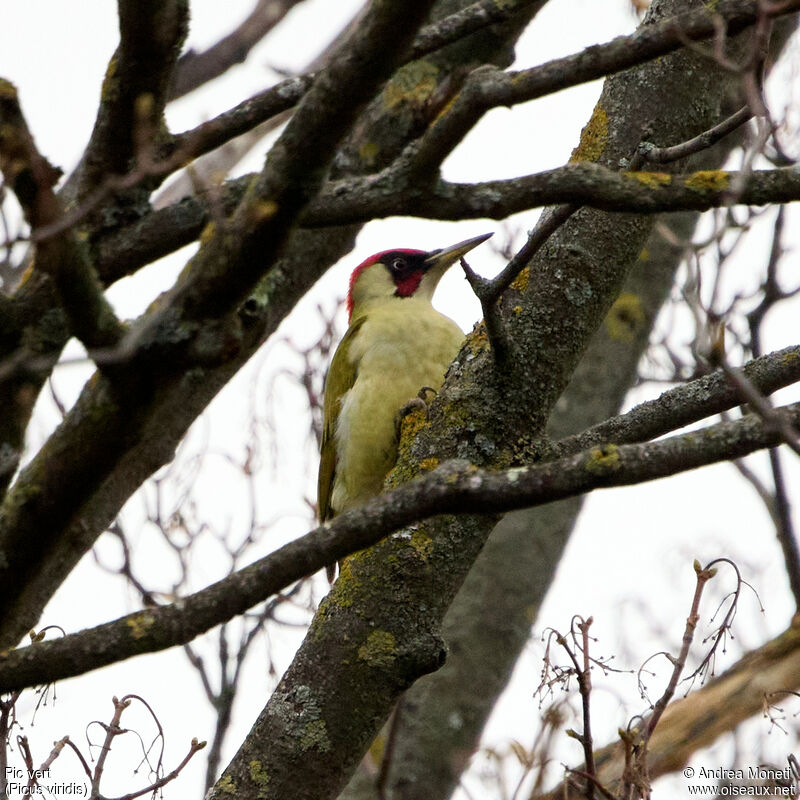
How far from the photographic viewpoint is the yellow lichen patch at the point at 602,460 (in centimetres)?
211

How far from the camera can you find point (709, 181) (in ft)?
7.50

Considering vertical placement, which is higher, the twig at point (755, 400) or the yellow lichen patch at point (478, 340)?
the yellow lichen patch at point (478, 340)

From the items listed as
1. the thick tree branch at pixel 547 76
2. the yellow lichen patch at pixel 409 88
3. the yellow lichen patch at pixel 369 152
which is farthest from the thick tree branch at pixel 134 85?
the yellow lichen patch at pixel 409 88

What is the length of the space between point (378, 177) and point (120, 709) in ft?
5.29

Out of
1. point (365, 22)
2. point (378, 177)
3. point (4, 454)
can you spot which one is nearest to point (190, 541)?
point (4, 454)

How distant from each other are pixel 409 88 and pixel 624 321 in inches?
90.1

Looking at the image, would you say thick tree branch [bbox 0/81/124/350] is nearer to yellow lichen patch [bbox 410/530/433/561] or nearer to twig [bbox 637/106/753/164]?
twig [bbox 637/106/753/164]

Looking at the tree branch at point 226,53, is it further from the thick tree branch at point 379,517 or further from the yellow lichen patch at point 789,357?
the thick tree branch at point 379,517

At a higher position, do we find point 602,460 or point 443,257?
point 443,257

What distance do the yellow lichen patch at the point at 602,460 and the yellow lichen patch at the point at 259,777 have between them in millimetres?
1621

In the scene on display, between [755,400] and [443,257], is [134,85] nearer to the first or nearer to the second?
[755,400]

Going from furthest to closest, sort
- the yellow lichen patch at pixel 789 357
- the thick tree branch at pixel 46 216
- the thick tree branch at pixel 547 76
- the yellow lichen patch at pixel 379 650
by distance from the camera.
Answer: the yellow lichen patch at pixel 379 650
the yellow lichen patch at pixel 789 357
the thick tree branch at pixel 547 76
the thick tree branch at pixel 46 216

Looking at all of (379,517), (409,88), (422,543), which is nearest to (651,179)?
(379,517)

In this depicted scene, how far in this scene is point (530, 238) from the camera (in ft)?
9.06
